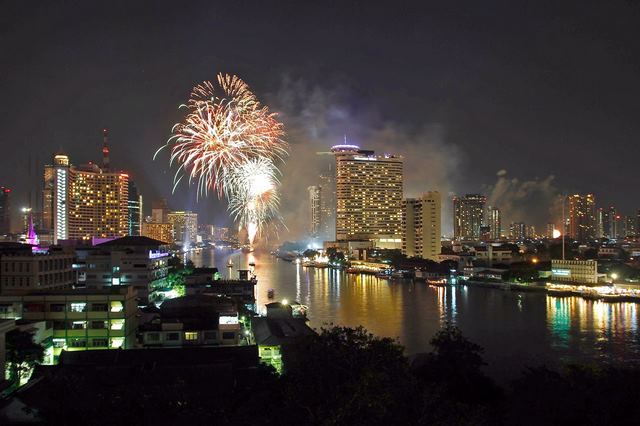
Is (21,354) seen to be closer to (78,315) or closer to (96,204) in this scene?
(78,315)

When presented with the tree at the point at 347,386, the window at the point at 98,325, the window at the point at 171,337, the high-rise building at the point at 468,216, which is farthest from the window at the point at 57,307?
the high-rise building at the point at 468,216

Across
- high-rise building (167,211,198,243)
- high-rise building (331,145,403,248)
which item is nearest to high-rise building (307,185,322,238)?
high-rise building (331,145,403,248)

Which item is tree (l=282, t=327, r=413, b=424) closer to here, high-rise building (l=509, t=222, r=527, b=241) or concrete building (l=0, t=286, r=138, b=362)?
concrete building (l=0, t=286, r=138, b=362)

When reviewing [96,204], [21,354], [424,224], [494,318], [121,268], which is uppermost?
[96,204]

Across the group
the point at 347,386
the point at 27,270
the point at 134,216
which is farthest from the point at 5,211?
the point at 347,386

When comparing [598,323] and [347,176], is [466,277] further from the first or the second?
[347,176]

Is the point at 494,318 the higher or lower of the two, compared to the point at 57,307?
lower
